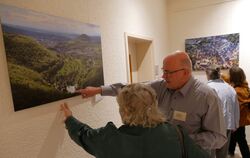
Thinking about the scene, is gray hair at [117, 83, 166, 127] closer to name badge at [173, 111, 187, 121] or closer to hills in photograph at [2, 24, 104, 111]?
name badge at [173, 111, 187, 121]

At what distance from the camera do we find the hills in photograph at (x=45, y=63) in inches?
48.1

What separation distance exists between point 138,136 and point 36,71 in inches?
30.6

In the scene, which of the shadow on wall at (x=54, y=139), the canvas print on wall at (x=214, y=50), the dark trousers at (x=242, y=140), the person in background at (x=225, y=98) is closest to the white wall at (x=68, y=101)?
the shadow on wall at (x=54, y=139)

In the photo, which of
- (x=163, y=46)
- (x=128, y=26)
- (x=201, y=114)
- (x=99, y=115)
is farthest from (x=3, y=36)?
(x=163, y=46)

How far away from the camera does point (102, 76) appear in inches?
79.4

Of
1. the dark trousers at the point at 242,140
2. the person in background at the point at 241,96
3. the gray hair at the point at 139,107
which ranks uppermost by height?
the gray hair at the point at 139,107

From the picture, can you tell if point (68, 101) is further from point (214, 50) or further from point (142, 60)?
point (214, 50)

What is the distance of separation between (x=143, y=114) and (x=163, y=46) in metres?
3.00

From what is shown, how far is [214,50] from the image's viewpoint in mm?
3707

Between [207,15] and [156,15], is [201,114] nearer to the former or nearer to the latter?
[156,15]

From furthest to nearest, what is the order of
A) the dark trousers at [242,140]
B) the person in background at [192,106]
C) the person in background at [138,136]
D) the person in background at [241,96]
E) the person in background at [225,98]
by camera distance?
1. the dark trousers at [242,140]
2. the person in background at [241,96]
3. the person in background at [225,98]
4. the person in background at [192,106]
5. the person in background at [138,136]

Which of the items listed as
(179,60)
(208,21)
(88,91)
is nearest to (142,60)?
(208,21)

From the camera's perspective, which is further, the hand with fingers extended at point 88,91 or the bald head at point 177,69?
the hand with fingers extended at point 88,91

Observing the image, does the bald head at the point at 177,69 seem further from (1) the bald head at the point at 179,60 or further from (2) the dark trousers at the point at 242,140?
(2) the dark trousers at the point at 242,140
